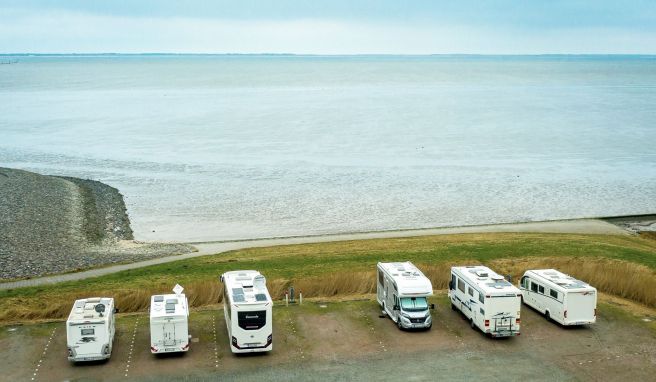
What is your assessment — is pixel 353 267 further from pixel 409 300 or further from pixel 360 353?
pixel 360 353

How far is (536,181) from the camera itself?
8944cm

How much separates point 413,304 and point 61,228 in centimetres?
4217

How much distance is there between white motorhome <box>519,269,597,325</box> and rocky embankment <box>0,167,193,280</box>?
30.2 m

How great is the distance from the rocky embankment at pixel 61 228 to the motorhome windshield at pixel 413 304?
26843mm

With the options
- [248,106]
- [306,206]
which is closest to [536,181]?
[306,206]

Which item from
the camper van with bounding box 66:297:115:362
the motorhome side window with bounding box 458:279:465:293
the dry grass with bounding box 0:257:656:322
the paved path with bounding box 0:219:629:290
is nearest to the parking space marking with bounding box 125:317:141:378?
the camper van with bounding box 66:297:115:362

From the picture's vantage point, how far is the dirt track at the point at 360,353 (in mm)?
27062

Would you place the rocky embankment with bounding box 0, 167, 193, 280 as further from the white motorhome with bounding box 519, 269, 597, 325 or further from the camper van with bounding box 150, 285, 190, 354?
the white motorhome with bounding box 519, 269, 597, 325

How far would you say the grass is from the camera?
117 feet

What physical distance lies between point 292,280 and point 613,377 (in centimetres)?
1737

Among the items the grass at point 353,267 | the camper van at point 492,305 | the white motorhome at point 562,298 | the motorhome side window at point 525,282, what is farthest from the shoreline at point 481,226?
the camper van at point 492,305

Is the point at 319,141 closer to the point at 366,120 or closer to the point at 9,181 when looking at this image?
the point at 366,120

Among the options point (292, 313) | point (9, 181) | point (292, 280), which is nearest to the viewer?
point (292, 313)

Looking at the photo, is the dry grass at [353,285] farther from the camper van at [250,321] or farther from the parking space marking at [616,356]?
the camper van at [250,321]
